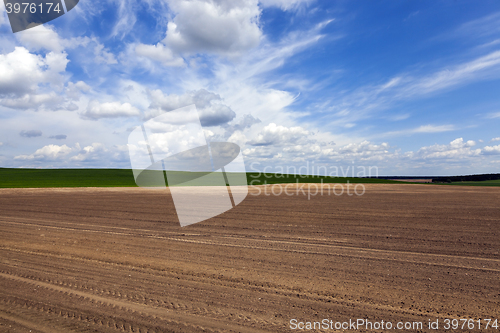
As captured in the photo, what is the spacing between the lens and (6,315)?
15.5 feet

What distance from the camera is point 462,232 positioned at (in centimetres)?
1095

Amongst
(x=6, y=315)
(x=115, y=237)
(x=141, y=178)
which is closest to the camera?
(x=6, y=315)

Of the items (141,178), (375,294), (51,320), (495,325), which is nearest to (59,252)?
(51,320)

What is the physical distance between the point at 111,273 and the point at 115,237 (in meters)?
4.31

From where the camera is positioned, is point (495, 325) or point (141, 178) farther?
point (141, 178)

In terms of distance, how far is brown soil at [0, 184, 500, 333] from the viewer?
4.65 meters

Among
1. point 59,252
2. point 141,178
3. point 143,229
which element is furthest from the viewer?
point 141,178

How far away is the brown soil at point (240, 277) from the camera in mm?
4648

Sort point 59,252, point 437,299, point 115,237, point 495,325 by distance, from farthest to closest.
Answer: point 115,237 → point 59,252 → point 437,299 → point 495,325

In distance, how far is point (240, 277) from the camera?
638 cm

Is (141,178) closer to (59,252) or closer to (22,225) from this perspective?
(22,225)

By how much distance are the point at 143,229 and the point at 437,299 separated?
10.9 meters

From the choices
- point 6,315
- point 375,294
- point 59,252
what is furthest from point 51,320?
point 375,294

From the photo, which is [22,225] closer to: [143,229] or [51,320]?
[143,229]
